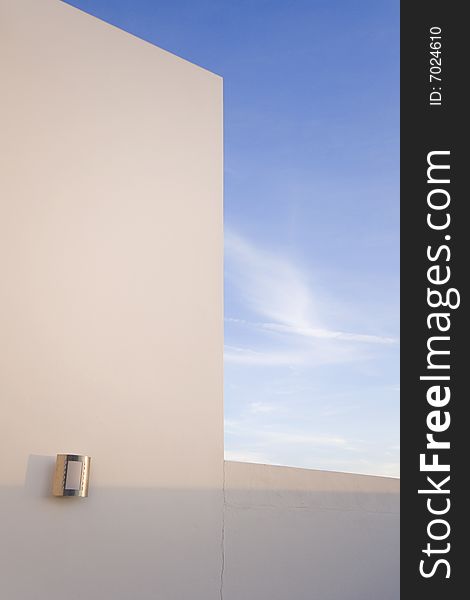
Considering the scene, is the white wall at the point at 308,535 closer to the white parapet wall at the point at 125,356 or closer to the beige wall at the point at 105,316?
the white parapet wall at the point at 125,356

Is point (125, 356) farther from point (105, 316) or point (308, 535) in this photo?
point (308, 535)

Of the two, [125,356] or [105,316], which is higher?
[105,316]

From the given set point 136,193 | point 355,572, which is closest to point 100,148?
point 136,193

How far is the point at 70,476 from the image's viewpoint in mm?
3547

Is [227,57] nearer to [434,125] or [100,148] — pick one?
[100,148]

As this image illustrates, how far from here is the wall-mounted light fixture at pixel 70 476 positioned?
139 inches

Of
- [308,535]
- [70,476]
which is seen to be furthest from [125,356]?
[308,535]

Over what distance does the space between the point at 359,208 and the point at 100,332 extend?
2817 millimetres

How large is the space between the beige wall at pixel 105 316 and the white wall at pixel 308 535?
17 centimetres

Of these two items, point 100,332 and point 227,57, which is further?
point 227,57

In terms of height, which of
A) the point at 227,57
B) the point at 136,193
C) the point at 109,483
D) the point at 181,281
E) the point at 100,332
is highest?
the point at 227,57

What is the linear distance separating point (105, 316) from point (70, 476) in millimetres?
859

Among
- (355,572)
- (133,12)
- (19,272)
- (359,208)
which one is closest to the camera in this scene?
(19,272)

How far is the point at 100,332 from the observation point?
395cm
